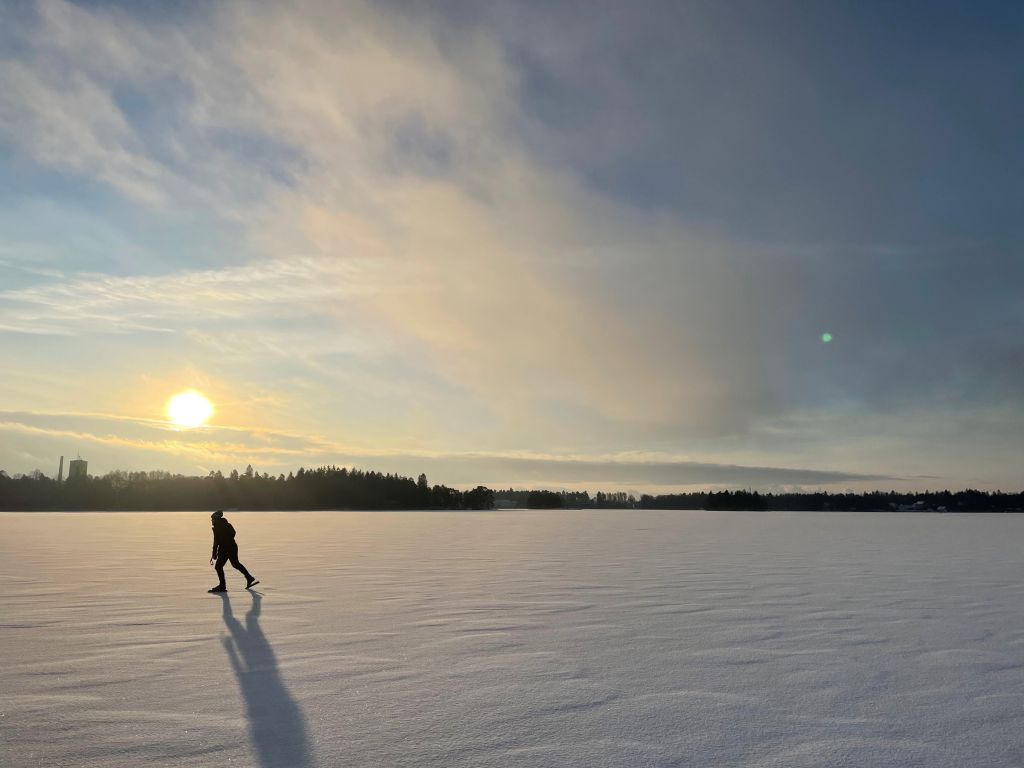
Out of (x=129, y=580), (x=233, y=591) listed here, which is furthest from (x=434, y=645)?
(x=129, y=580)

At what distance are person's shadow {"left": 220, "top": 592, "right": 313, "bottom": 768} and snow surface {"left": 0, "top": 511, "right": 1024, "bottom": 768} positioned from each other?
0.04 m

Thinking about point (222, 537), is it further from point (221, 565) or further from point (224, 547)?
point (221, 565)

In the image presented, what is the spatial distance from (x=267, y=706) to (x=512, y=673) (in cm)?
276

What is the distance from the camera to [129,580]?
17.6 metres

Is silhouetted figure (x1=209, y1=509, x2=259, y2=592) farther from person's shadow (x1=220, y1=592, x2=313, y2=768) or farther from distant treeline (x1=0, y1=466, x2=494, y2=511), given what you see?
distant treeline (x1=0, y1=466, x2=494, y2=511)

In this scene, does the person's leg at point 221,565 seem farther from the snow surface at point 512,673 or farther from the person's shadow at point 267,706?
the person's shadow at point 267,706

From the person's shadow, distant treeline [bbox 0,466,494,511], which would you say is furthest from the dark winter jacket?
distant treeline [bbox 0,466,494,511]

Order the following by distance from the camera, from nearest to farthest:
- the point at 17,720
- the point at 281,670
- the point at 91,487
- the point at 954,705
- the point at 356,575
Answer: the point at 17,720 < the point at 954,705 < the point at 281,670 < the point at 356,575 < the point at 91,487

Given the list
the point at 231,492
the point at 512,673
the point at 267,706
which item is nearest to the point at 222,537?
the point at 267,706

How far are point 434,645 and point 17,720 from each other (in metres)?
4.84

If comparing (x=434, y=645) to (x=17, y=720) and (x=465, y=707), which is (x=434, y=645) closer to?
(x=465, y=707)

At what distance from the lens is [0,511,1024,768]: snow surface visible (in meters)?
5.87

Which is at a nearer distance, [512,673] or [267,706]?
[267,706]

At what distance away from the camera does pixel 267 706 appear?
22.9 ft
